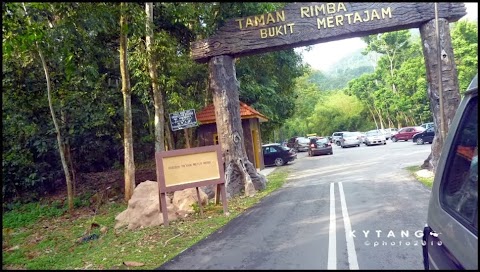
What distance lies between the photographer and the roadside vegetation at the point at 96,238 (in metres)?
4.61

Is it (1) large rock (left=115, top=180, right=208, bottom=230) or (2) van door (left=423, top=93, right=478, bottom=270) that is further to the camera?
(1) large rock (left=115, top=180, right=208, bottom=230)

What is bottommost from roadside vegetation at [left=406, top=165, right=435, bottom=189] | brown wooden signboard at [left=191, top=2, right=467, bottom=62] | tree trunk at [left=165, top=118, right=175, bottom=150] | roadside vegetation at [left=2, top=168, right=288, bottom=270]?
roadside vegetation at [left=406, top=165, right=435, bottom=189]

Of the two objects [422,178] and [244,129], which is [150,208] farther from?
[244,129]

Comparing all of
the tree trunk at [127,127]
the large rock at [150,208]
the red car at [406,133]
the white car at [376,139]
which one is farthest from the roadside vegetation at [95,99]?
the red car at [406,133]

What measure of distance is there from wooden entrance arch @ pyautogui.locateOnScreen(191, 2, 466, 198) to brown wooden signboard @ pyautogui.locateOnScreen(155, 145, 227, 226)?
7.64ft

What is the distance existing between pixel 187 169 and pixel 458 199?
6.09m

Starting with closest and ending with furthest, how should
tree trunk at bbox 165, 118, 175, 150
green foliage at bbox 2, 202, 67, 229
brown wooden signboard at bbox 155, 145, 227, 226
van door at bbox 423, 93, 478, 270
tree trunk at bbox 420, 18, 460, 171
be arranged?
van door at bbox 423, 93, 478, 270
brown wooden signboard at bbox 155, 145, 227, 226
tree trunk at bbox 420, 18, 460, 171
green foliage at bbox 2, 202, 67, 229
tree trunk at bbox 165, 118, 175, 150

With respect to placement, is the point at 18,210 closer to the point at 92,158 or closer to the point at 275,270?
the point at 92,158

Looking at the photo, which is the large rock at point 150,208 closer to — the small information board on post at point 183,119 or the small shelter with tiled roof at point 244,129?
the small information board on post at point 183,119

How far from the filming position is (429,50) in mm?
9617

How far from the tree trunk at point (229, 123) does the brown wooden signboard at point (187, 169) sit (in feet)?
7.72

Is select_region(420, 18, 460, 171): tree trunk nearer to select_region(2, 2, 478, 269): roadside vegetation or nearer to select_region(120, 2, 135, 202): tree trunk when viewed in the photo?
select_region(2, 2, 478, 269): roadside vegetation

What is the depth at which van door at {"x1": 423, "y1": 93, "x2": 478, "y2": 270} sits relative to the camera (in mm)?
1547

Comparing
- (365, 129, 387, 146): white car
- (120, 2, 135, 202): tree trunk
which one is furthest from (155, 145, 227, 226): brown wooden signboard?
(365, 129, 387, 146): white car
